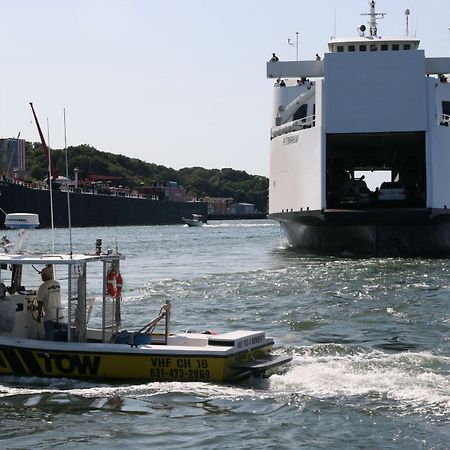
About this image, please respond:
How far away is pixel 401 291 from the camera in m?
27.4

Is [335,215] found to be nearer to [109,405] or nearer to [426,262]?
[426,262]

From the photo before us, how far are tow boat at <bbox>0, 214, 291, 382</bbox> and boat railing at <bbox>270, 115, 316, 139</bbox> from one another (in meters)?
27.2

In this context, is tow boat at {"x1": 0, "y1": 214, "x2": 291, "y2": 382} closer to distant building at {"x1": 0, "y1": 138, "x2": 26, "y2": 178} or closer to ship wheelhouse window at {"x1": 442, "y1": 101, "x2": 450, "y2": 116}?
ship wheelhouse window at {"x1": 442, "y1": 101, "x2": 450, "y2": 116}

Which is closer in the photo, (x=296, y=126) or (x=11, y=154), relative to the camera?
(x=296, y=126)

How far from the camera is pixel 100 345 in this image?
15039 mm

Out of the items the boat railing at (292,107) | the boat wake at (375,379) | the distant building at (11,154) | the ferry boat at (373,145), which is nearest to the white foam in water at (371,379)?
the boat wake at (375,379)

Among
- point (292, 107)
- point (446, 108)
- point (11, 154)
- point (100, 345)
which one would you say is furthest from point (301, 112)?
point (11, 154)

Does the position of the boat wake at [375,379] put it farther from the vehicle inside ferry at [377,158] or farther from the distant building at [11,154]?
the distant building at [11,154]

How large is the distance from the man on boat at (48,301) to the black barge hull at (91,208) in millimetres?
91727

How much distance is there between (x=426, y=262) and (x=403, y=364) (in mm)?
21021

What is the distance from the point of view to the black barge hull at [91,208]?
366 feet

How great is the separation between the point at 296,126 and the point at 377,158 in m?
7.98

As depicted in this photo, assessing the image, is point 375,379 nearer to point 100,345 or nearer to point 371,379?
point 371,379

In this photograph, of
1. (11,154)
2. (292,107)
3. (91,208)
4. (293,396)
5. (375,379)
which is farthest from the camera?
(11,154)
